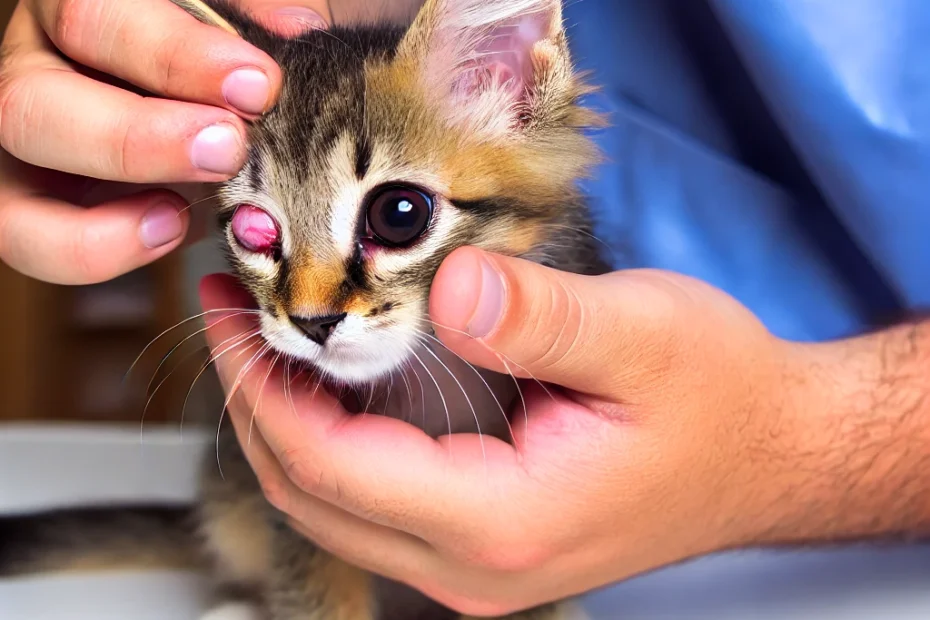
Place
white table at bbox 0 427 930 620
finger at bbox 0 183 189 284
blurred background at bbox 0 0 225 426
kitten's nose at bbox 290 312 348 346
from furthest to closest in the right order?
blurred background at bbox 0 0 225 426 → white table at bbox 0 427 930 620 → finger at bbox 0 183 189 284 → kitten's nose at bbox 290 312 348 346

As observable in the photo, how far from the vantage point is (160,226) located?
853mm

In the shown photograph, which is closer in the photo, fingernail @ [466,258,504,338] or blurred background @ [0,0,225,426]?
fingernail @ [466,258,504,338]

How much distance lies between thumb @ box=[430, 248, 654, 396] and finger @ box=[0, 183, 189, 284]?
0.35 m

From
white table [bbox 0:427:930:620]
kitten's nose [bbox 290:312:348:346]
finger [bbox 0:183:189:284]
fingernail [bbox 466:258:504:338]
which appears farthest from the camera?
white table [bbox 0:427:930:620]

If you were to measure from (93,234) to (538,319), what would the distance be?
0.48 m

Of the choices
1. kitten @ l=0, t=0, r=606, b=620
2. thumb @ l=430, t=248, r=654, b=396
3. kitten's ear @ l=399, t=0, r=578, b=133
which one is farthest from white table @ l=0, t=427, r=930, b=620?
kitten's ear @ l=399, t=0, r=578, b=133

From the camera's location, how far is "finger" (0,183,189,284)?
0.84 metres

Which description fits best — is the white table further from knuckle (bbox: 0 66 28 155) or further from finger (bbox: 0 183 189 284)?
knuckle (bbox: 0 66 28 155)

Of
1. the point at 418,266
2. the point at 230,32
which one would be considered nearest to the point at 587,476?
the point at 418,266

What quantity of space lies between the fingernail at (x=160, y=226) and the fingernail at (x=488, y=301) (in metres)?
0.39

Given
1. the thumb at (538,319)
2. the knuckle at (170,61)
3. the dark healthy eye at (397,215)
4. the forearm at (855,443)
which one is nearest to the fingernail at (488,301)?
the thumb at (538,319)

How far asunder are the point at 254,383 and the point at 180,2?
392 millimetres

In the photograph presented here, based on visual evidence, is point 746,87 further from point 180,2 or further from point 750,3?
point 180,2

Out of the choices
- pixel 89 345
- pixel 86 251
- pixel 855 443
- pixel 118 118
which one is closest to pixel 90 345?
pixel 89 345
